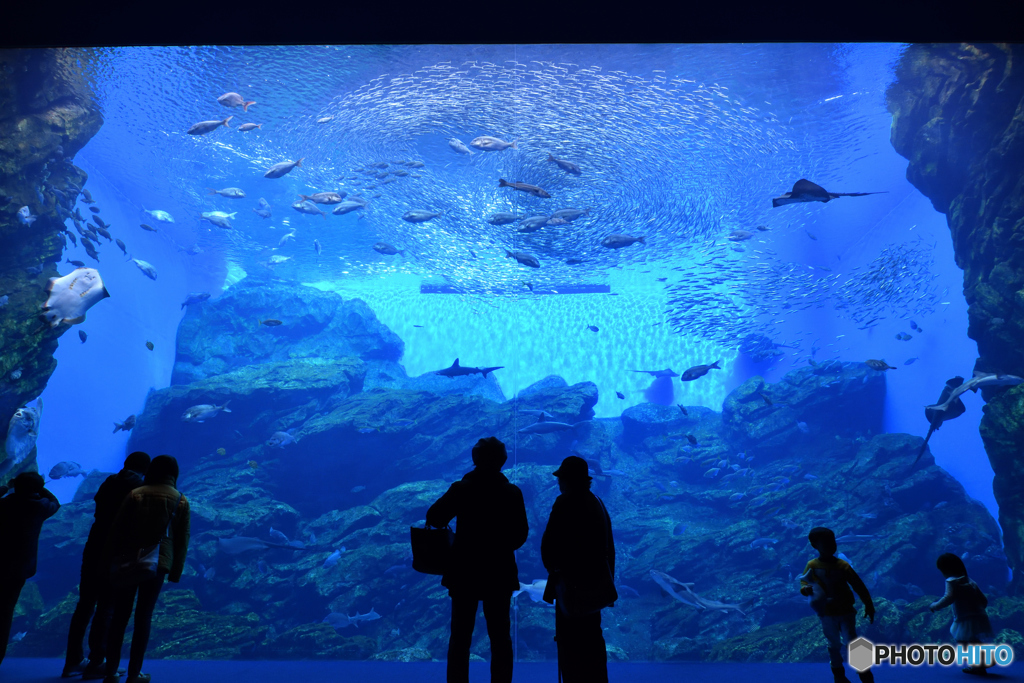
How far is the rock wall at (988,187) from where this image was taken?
667 centimetres

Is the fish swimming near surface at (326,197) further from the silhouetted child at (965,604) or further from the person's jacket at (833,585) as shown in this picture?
the silhouetted child at (965,604)

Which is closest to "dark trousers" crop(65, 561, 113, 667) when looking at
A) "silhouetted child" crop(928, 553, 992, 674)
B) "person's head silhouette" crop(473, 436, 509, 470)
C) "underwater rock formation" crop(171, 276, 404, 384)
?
"person's head silhouette" crop(473, 436, 509, 470)

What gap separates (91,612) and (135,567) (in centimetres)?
130

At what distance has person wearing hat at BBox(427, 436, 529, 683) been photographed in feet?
7.47

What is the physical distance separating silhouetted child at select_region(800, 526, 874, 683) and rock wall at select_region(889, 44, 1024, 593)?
235 inches

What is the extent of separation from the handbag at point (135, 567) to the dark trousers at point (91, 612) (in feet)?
1.92

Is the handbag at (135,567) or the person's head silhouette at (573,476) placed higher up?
the person's head silhouette at (573,476)

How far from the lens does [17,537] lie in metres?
2.86

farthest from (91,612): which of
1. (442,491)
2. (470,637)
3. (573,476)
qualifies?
(442,491)

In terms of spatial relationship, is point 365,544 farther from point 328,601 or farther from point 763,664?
point 763,664

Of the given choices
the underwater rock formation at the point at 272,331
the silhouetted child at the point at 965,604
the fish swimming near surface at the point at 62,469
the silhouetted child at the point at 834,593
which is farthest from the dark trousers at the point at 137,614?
the underwater rock formation at the point at 272,331

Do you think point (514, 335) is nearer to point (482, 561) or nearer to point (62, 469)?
point (62, 469)

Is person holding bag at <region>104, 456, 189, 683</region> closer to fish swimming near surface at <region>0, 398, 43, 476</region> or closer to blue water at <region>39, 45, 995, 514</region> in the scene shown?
fish swimming near surface at <region>0, 398, 43, 476</region>

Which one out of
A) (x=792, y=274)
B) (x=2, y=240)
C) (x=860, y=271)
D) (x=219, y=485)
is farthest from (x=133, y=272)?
(x=860, y=271)
